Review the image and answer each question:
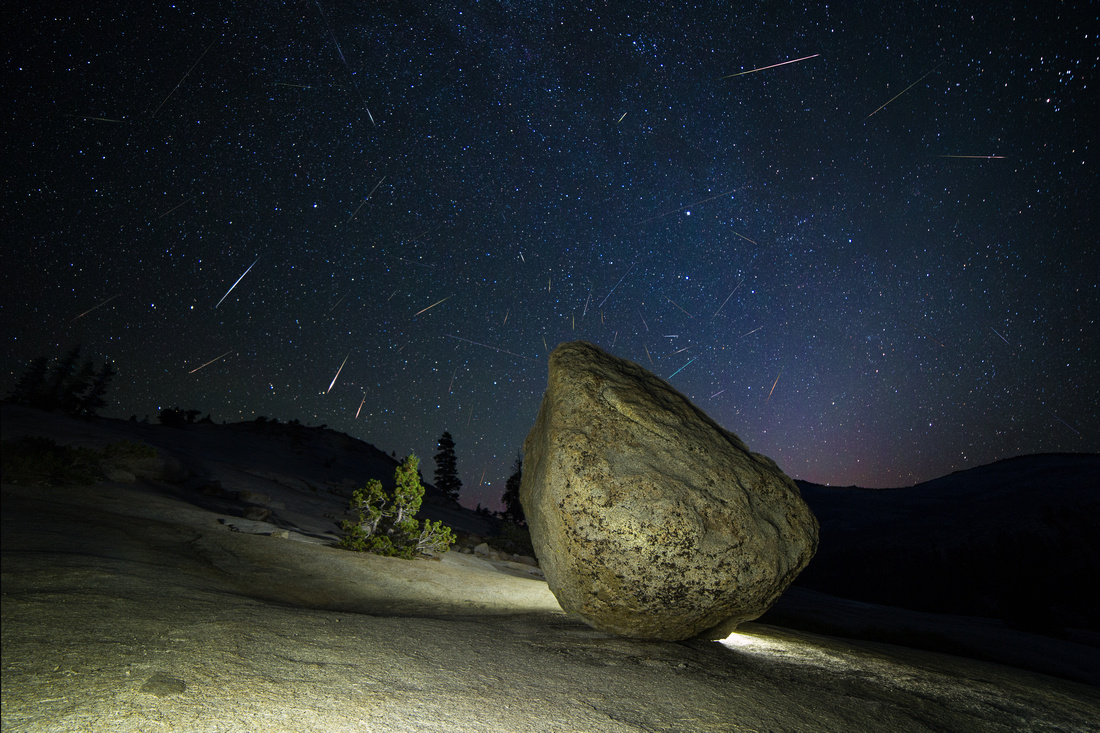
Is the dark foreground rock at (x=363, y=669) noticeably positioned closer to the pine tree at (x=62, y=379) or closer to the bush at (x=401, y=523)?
the bush at (x=401, y=523)

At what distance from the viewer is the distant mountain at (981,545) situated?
47.2 meters

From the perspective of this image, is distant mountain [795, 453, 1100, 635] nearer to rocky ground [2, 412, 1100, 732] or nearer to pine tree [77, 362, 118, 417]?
rocky ground [2, 412, 1100, 732]

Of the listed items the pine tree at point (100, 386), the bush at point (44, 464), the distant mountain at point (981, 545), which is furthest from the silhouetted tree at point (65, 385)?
the distant mountain at point (981, 545)

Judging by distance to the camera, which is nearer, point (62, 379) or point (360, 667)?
point (360, 667)

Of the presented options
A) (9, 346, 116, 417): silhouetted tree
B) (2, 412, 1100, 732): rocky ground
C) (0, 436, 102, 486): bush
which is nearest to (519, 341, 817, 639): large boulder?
(2, 412, 1100, 732): rocky ground

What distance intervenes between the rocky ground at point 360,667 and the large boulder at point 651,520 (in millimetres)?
472

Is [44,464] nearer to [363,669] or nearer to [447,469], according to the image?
[363,669]

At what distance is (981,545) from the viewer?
54.3m

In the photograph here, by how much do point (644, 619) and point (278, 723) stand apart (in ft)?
14.3

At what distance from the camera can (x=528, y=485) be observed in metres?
7.56

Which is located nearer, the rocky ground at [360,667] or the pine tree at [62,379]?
the rocky ground at [360,667]

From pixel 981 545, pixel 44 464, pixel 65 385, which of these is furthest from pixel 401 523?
pixel 981 545

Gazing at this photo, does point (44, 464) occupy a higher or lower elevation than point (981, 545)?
lower

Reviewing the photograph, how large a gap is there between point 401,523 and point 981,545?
7209 cm
